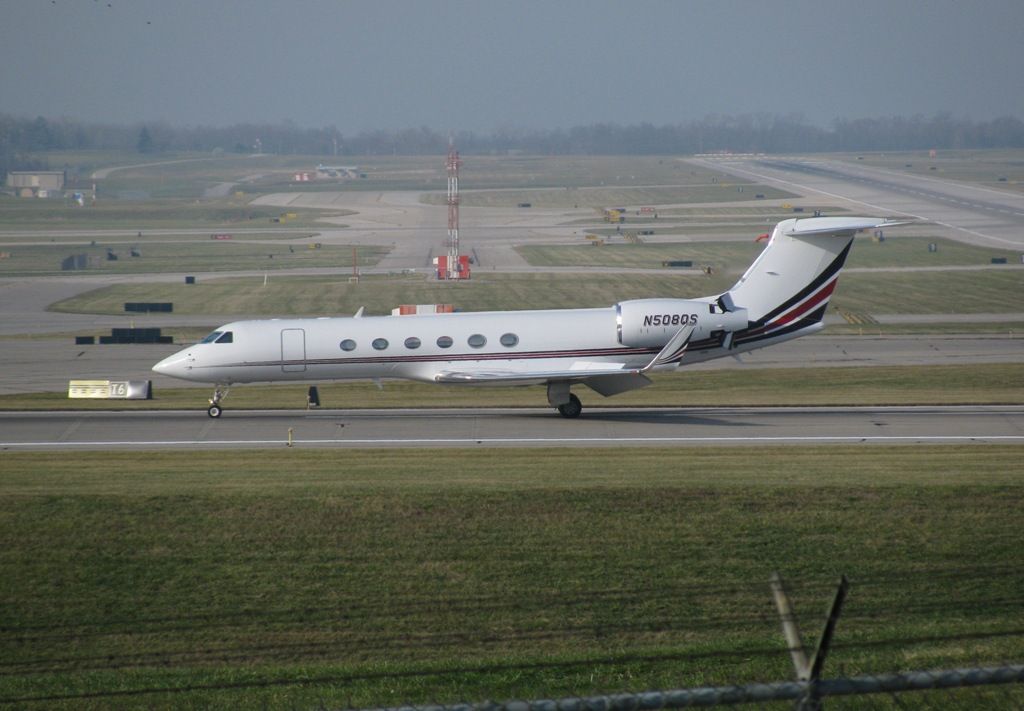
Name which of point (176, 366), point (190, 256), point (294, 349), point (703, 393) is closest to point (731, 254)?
point (190, 256)

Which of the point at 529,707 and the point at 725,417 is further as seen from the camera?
the point at 725,417

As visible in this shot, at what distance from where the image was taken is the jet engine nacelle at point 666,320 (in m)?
30.3

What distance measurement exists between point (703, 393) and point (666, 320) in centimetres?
654

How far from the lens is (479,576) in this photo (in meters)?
16.1

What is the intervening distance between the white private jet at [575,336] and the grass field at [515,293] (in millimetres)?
25974

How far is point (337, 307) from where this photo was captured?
5956cm

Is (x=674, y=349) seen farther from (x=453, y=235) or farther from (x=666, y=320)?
(x=453, y=235)

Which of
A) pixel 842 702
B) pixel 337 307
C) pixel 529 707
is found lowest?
pixel 337 307

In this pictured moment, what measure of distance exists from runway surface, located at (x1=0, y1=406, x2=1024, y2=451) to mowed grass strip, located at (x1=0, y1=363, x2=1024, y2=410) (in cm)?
114

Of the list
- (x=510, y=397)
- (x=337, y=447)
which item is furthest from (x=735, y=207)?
(x=337, y=447)

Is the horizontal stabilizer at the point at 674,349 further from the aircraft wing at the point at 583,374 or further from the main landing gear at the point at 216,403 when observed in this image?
the main landing gear at the point at 216,403

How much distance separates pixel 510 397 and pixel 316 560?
1866 centimetres

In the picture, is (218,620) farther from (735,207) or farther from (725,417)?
(735,207)

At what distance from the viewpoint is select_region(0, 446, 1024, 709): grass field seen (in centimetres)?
1216
